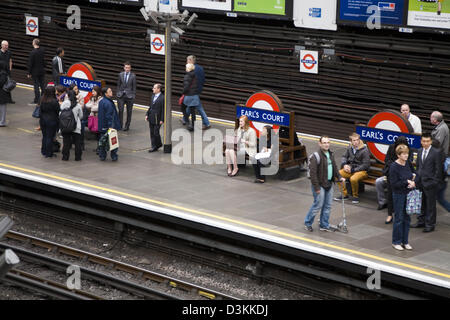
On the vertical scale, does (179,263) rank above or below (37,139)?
below

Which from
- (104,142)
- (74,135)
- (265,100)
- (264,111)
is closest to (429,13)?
(265,100)

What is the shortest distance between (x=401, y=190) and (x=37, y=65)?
38.9 feet

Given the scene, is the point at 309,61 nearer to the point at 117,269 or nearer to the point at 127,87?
the point at 127,87

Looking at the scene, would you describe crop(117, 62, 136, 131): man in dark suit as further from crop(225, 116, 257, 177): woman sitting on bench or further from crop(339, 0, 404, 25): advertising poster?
crop(339, 0, 404, 25): advertising poster

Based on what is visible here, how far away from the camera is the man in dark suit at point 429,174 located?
12.4 meters

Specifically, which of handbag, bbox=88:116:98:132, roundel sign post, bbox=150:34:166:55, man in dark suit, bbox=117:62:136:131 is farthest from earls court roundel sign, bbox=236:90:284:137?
roundel sign post, bbox=150:34:166:55

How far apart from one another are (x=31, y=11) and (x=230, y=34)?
7.04 metres

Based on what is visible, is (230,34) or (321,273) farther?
(230,34)

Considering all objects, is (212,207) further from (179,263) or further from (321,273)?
(321,273)

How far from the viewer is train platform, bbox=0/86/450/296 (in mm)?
11664

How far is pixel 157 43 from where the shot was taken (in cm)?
2141

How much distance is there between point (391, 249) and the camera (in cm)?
1185
